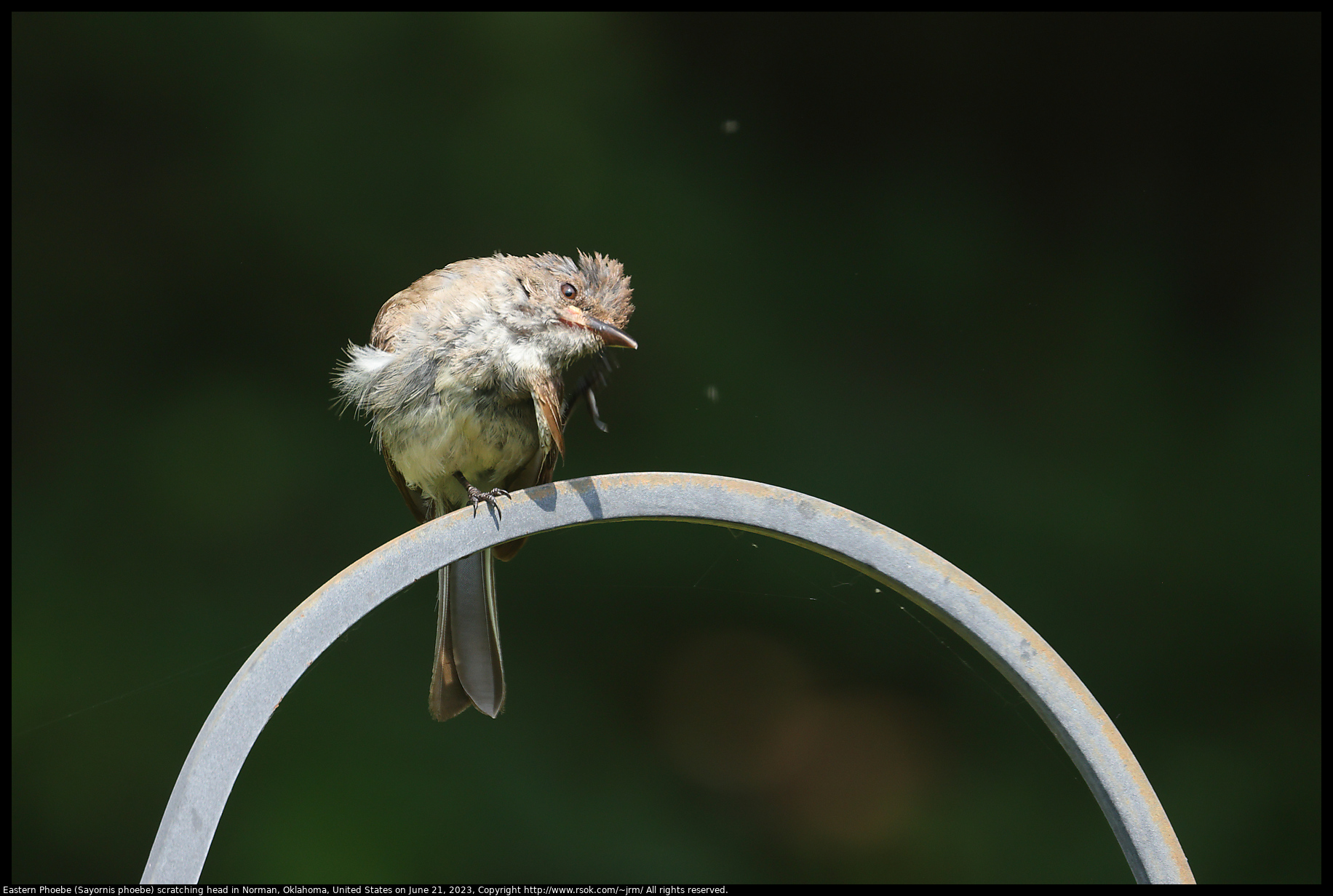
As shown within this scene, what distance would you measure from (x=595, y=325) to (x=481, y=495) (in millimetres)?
248

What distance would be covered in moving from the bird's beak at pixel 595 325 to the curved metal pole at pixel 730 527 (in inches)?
12.4

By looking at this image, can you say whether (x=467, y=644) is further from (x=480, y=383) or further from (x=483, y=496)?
(x=480, y=383)

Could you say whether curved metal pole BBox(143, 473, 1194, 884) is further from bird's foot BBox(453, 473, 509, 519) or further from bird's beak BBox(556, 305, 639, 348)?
bird's beak BBox(556, 305, 639, 348)

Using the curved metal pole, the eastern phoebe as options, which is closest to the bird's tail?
the eastern phoebe

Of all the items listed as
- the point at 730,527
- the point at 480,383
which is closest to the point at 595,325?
the point at 480,383

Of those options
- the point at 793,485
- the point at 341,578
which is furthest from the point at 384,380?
the point at 793,485

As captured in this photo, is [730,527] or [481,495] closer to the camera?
[730,527]

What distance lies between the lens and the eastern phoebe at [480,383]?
1236 millimetres

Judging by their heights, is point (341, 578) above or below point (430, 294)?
below

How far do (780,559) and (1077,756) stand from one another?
1475 millimetres

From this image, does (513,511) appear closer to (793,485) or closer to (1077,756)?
(1077,756)

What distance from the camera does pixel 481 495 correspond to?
48.3 inches

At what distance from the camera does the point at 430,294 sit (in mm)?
1371

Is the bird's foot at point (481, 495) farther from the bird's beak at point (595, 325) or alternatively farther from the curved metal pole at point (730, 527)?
the bird's beak at point (595, 325)
